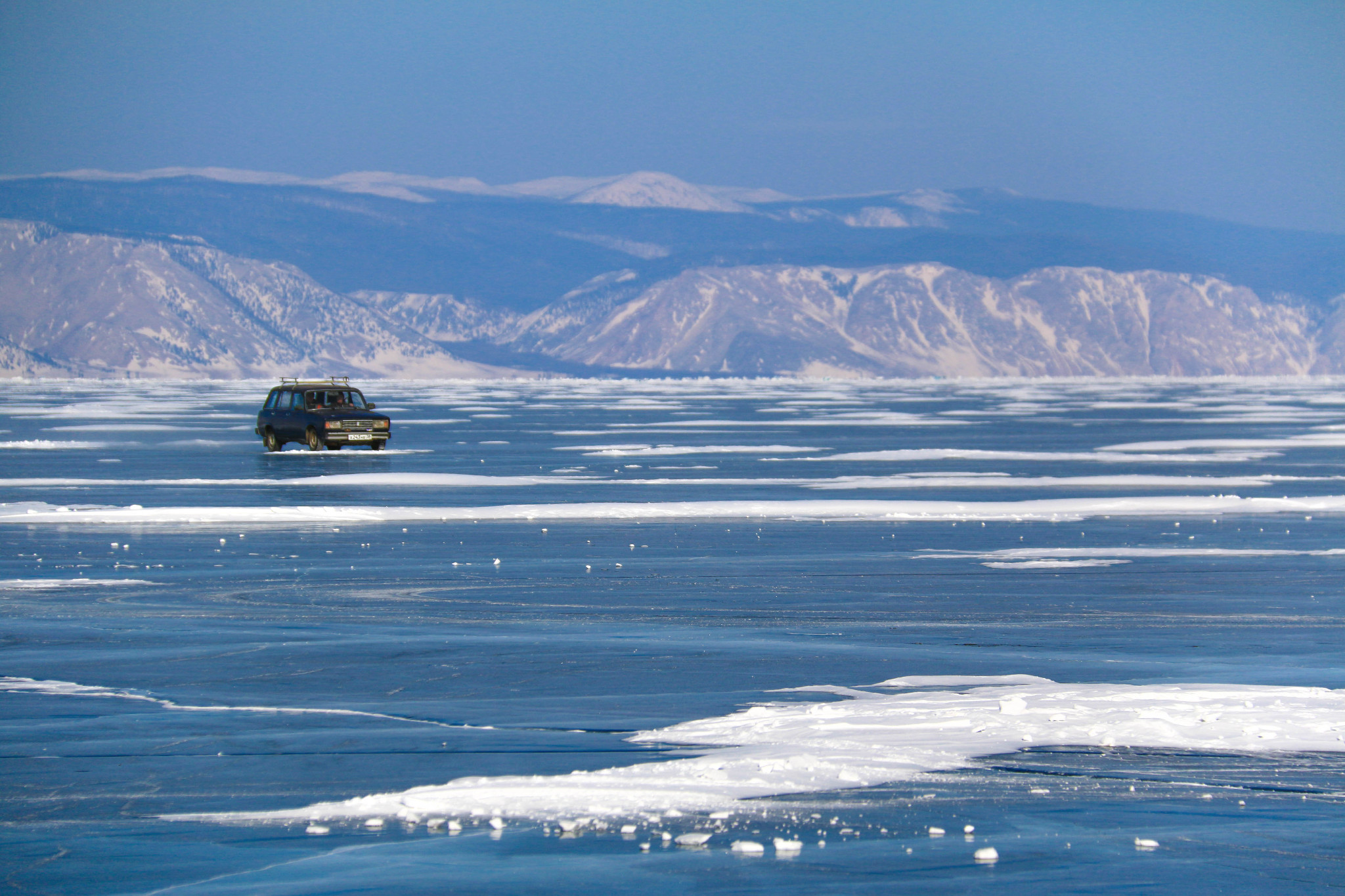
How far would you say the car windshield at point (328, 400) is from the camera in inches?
1485

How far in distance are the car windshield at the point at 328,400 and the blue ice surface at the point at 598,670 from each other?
38.2 feet

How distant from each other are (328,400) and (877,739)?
31.2 meters

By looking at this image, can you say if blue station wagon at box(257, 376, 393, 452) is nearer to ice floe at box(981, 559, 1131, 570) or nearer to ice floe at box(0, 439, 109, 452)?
ice floe at box(0, 439, 109, 452)

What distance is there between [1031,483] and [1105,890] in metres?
21.3

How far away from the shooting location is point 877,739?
8.58 m

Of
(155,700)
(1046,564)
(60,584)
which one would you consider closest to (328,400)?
(60,584)

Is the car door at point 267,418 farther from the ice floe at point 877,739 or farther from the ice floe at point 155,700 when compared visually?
the ice floe at point 877,739

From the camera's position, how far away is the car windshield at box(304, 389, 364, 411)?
37719 millimetres

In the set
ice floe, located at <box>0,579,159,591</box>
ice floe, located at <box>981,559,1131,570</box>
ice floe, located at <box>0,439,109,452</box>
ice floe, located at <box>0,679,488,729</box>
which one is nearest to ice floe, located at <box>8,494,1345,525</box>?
ice floe, located at <box>981,559,1131,570</box>

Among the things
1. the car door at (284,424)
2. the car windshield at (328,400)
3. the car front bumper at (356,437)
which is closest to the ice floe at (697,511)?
the car front bumper at (356,437)

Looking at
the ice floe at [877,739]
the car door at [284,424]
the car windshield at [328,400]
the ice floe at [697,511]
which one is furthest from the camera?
the car windshield at [328,400]

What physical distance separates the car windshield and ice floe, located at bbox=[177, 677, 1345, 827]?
2889 centimetres

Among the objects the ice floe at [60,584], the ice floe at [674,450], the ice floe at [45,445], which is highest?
the ice floe at [60,584]

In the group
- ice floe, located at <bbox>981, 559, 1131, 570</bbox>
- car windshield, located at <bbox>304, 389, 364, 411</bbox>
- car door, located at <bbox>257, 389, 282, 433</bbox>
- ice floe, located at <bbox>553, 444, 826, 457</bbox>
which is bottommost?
ice floe, located at <bbox>553, 444, 826, 457</bbox>
